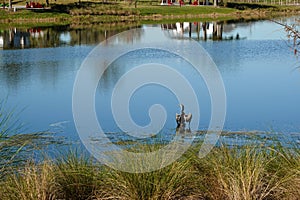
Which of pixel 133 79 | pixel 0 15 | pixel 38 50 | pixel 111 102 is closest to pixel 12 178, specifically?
pixel 111 102

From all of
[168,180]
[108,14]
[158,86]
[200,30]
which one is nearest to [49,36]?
[200,30]

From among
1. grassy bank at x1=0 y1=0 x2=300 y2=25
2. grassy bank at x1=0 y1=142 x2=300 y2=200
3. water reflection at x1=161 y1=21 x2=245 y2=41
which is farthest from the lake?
grassy bank at x1=0 y1=0 x2=300 y2=25

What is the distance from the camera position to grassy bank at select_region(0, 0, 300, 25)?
4412 centimetres

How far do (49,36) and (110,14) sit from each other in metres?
15.3

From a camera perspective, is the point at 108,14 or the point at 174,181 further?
the point at 108,14

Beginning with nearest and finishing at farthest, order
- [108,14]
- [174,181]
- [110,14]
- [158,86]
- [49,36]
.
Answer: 1. [174,181]
2. [158,86]
3. [49,36]
4. [108,14]
5. [110,14]

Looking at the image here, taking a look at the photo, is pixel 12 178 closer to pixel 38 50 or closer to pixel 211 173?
pixel 211 173

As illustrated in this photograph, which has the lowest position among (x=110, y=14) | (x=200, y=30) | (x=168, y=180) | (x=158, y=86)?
(x=158, y=86)

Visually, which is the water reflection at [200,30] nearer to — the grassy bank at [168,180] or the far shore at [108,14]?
the far shore at [108,14]

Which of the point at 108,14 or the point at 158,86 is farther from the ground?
the point at 108,14

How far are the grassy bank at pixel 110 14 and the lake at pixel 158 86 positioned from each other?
13142mm

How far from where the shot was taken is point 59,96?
15500 mm

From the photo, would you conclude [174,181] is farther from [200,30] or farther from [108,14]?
[108,14]

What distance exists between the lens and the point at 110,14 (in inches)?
1913
